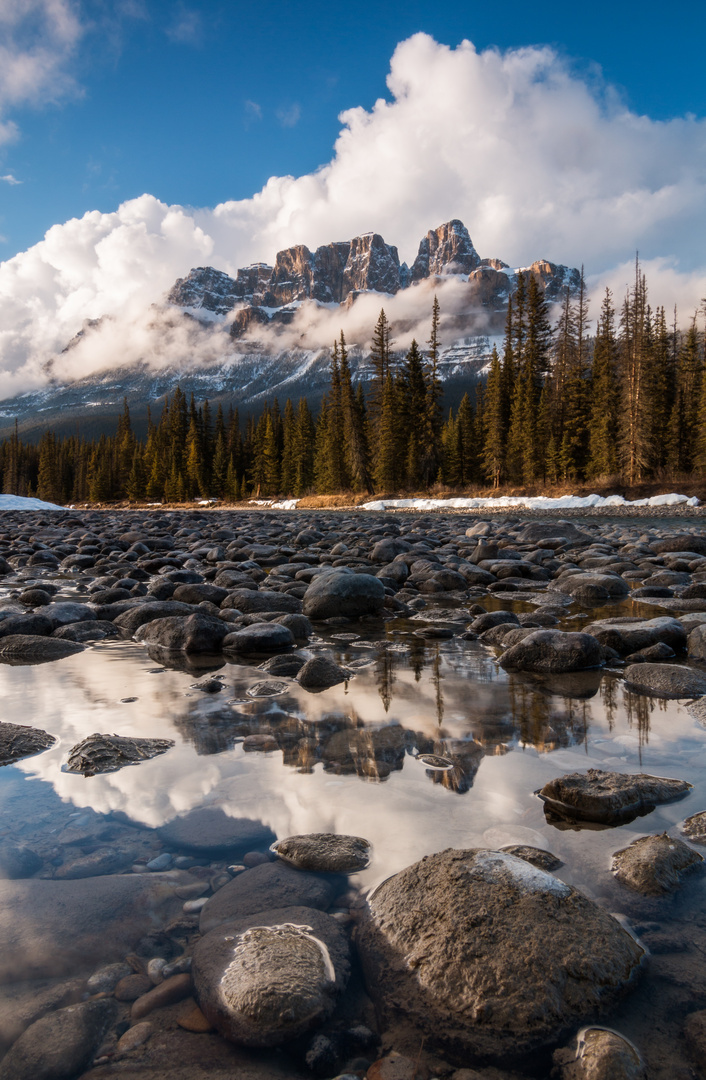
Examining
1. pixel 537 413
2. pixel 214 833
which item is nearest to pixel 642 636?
pixel 214 833

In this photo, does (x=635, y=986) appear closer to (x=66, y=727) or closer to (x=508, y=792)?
(x=508, y=792)

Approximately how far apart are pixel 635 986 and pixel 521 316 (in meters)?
48.9

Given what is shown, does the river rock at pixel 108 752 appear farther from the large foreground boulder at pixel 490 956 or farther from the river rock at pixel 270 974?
the large foreground boulder at pixel 490 956

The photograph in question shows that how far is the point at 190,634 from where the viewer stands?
4.46 m

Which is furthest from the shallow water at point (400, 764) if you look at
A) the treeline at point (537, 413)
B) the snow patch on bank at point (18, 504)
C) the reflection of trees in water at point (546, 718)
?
the snow patch on bank at point (18, 504)

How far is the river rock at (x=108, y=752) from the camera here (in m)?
2.44

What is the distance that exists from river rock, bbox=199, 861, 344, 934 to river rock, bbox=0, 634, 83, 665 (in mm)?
3163

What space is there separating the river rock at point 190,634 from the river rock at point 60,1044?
127 inches

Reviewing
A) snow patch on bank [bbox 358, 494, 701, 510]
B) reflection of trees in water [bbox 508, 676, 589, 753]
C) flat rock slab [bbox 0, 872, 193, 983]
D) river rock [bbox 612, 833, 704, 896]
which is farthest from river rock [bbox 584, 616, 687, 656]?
snow patch on bank [bbox 358, 494, 701, 510]

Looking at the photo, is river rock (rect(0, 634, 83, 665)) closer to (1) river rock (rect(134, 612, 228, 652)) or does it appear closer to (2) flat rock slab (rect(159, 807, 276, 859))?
(1) river rock (rect(134, 612, 228, 652))

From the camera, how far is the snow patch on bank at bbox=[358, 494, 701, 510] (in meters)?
26.1

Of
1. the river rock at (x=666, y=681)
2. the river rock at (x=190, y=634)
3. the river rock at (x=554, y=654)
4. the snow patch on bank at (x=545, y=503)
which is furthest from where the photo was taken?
the snow patch on bank at (x=545, y=503)

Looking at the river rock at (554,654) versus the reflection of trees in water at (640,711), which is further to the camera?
the river rock at (554,654)

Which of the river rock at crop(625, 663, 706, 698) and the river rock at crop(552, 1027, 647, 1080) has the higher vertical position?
the river rock at crop(552, 1027, 647, 1080)
